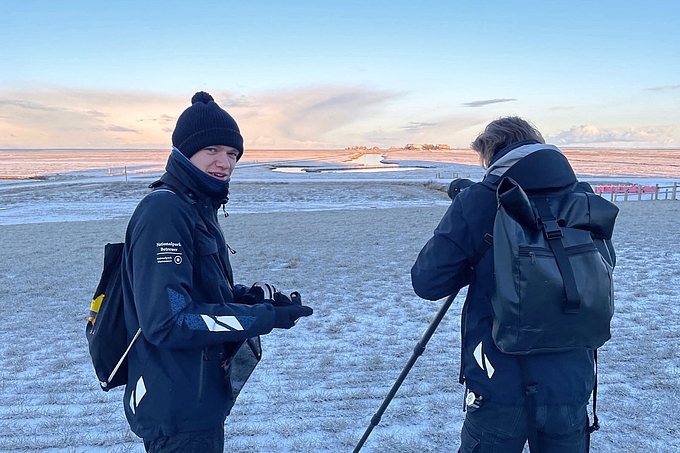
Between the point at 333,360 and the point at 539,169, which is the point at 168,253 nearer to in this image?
the point at 539,169

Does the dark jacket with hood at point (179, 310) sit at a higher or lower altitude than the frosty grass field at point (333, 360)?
higher

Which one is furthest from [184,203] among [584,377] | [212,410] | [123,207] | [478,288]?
[123,207]

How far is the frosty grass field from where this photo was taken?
349 centimetres

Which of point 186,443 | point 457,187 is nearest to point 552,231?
point 457,187

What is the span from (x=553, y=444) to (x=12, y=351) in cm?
543

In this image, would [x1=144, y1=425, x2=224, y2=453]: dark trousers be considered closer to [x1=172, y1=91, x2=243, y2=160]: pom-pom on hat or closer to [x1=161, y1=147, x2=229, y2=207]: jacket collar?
[x1=161, y1=147, x2=229, y2=207]: jacket collar

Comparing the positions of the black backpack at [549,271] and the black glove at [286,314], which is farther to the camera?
the black glove at [286,314]

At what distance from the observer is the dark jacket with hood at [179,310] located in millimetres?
1733

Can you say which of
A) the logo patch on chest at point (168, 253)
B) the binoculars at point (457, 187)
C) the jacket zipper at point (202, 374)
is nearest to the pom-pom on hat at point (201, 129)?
the logo patch on chest at point (168, 253)

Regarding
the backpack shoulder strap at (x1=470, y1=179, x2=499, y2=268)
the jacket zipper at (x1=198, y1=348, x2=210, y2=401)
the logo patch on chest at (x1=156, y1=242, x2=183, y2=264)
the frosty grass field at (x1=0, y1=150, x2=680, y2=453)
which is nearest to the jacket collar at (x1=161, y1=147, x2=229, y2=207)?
the logo patch on chest at (x1=156, y1=242, x2=183, y2=264)

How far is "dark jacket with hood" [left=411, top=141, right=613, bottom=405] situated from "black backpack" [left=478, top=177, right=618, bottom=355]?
0.37 ft

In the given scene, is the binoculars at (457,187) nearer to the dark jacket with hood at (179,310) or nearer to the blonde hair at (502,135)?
the blonde hair at (502,135)

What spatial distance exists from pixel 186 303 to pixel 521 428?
1428mm

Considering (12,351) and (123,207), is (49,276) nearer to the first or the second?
(12,351)
